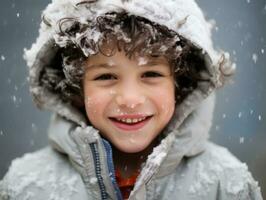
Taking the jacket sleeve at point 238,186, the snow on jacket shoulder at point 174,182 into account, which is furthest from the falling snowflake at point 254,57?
the jacket sleeve at point 238,186

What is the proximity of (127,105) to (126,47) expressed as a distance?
0.78 feet

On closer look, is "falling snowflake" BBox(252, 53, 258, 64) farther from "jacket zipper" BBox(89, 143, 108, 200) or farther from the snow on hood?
"jacket zipper" BBox(89, 143, 108, 200)

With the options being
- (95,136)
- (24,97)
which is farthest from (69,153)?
(24,97)

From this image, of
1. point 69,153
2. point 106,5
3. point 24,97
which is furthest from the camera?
point 24,97

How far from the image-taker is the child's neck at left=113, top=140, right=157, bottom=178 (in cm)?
310

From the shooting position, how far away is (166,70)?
298 cm

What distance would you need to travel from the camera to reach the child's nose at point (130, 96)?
2832 mm

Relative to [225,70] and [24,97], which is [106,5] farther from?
[24,97]

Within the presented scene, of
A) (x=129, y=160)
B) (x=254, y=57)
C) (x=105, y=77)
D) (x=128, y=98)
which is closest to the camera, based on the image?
(x=128, y=98)

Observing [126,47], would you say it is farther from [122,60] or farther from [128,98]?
[128,98]

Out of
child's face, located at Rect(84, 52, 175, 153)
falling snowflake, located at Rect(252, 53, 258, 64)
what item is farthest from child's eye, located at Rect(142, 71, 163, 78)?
falling snowflake, located at Rect(252, 53, 258, 64)

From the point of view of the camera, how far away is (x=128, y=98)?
9.29ft

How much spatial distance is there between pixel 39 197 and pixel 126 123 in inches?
19.8

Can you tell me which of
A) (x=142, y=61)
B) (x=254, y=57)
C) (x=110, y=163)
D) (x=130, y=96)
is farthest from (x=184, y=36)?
(x=254, y=57)
